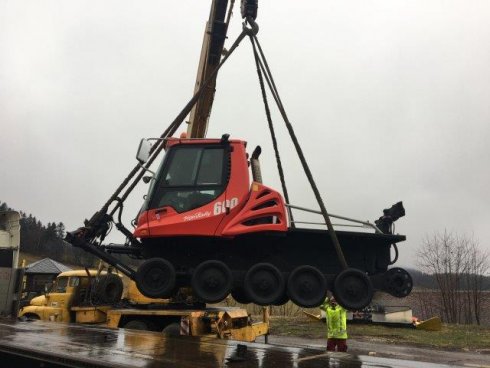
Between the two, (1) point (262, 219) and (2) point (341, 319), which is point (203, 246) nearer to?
(1) point (262, 219)

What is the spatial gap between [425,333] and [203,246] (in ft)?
47.9

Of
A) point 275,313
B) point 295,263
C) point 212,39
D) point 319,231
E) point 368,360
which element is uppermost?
point 212,39

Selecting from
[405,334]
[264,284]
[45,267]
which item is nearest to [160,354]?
[264,284]

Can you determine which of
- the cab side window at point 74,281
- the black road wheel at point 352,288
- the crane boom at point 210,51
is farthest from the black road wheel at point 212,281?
the cab side window at point 74,281

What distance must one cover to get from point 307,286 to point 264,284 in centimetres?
53

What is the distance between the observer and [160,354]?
4.64 meters

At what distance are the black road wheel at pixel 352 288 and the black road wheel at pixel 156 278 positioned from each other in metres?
2.04

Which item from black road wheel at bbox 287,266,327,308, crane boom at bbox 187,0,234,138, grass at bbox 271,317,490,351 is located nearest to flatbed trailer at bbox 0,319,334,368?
black road wheel at bbox 287,266,327,308

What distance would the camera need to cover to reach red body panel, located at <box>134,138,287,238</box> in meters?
5.57

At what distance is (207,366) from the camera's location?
3.97 m

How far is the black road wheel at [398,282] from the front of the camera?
562 cm

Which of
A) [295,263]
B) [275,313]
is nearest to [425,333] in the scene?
[275,313]

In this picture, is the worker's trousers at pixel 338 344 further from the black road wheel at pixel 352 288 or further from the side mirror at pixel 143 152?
the side mirror at pixel 143 152

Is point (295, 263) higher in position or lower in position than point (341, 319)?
higher
